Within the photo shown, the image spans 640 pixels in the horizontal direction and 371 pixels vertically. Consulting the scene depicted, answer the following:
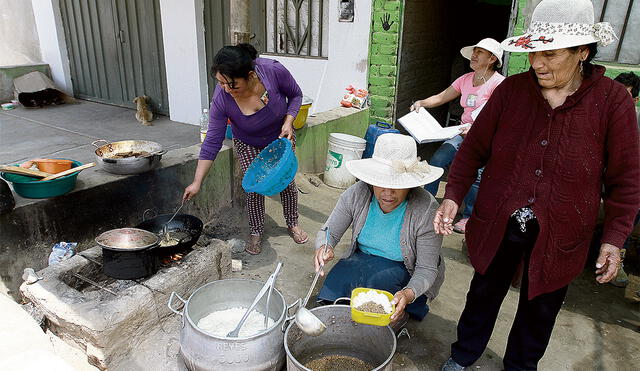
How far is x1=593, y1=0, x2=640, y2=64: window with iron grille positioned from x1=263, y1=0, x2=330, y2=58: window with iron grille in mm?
3356

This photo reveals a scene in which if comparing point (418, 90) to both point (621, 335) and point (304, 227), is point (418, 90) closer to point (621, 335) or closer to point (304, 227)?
point (304, 227)

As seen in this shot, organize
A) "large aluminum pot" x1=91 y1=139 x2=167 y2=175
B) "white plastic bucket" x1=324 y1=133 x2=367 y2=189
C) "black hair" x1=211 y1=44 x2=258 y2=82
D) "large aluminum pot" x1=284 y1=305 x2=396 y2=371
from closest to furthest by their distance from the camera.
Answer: "large aluminum pot" x1=284 y1=305 x2=396 y2=371
"black hair" x1=211 y1=44 x2=258 y2=82
"large aluminum pot" x1=91 y1=139 x2=167 y2=175
"white plastic bucket" x1=324 y1=133 x2=367 y2=189

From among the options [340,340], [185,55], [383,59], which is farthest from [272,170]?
[185,55]

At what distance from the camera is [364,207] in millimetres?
2809

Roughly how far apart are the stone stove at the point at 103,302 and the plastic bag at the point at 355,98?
3689 mm

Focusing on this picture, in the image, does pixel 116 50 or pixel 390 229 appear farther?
pixel 116 50

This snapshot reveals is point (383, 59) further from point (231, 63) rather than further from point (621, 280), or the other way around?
point (621, 280)

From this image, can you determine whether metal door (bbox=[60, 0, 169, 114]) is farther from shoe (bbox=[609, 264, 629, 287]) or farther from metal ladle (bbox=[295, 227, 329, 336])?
shoe (bbox=[609, 264, 629, 287])

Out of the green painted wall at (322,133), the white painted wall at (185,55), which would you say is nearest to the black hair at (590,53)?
the green painted wall at (322,133)

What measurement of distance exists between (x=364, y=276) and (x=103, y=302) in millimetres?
1599

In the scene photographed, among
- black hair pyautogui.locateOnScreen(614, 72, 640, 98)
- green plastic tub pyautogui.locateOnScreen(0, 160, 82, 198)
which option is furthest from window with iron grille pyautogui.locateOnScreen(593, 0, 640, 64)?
green plastic tub pyautogui.locateOnScreen(0, 160, 82, 198)

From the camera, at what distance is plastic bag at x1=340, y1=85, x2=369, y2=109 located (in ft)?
20.4

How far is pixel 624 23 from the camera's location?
14.2 ft

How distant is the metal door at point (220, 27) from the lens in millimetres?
6832
